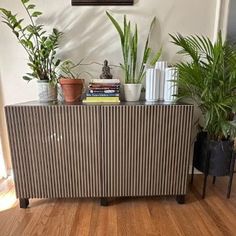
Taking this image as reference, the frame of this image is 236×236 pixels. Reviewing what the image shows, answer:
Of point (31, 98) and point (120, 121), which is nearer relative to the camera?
point (120, 121)

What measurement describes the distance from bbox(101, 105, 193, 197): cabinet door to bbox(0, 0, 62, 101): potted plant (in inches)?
21.0

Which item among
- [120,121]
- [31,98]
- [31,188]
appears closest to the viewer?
[120,121]

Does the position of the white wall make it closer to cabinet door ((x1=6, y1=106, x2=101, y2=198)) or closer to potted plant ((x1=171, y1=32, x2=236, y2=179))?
potted plant ((x1=171, y1=32, x2=236, y2=179))

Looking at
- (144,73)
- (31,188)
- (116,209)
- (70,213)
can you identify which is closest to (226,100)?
(144,73)

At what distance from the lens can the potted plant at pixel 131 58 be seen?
1.51 metres

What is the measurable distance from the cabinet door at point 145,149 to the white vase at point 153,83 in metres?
0.21

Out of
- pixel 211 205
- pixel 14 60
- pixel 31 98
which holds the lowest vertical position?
pixel 211 205

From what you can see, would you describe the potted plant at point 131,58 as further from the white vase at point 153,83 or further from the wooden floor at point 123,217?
the wooden floor at point 123,217

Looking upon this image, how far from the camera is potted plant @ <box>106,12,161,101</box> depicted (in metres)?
1.51

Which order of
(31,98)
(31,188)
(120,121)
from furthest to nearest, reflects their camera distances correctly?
(31,98) < (31,188) < (120,121)

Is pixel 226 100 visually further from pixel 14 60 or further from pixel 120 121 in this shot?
pixel 14 60

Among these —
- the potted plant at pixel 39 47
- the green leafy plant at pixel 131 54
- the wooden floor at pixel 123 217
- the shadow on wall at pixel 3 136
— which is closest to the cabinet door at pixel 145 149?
the wooden floor at pixel 123 217

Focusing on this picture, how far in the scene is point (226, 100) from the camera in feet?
4.32

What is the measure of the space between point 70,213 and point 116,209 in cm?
33
